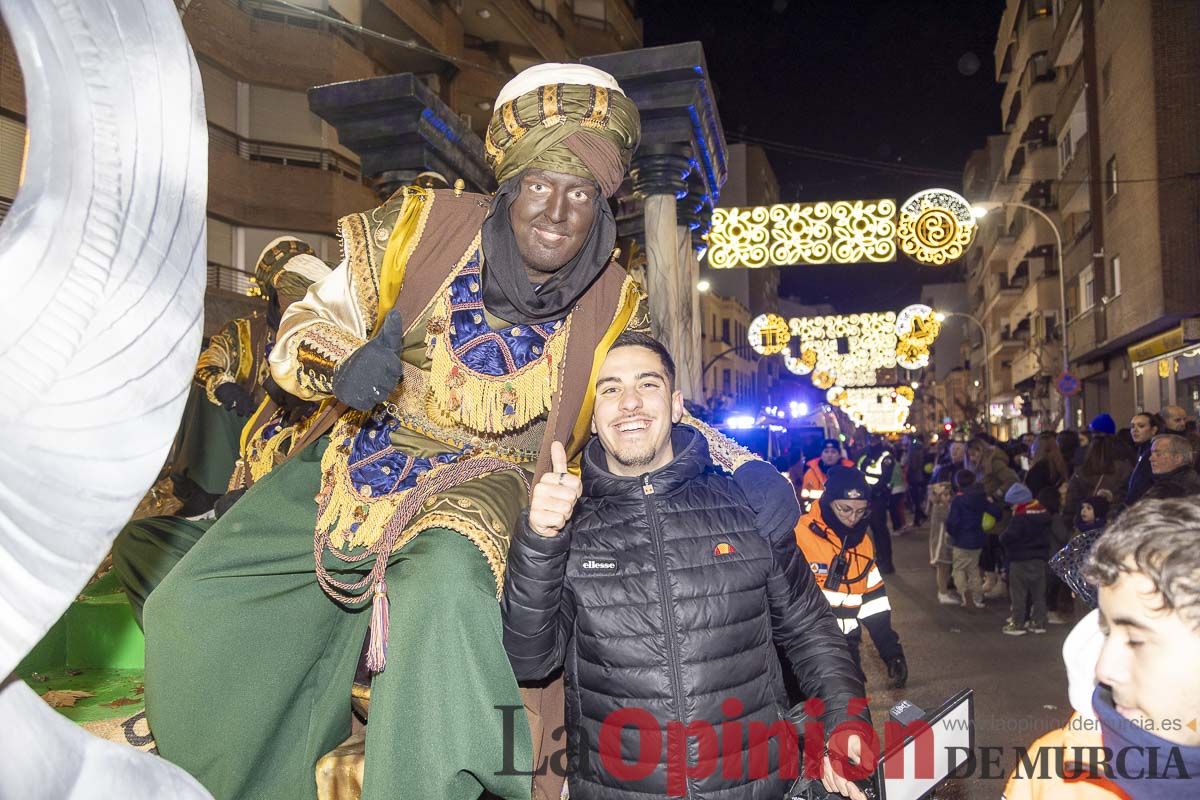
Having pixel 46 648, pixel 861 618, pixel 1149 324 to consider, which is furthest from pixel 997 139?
pixel 46 648

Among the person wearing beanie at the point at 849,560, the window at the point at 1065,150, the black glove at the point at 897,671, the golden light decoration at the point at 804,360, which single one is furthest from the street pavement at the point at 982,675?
the window at the point at 1065,150

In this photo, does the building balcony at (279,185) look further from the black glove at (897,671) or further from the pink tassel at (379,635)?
the pink tassel at (379,635)

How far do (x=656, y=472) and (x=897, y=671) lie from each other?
192 inches

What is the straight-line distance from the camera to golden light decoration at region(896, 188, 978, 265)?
468 inches

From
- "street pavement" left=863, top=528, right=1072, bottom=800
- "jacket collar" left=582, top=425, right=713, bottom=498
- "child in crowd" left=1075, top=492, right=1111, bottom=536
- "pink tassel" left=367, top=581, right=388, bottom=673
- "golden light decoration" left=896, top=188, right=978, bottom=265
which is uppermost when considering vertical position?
"golden light decoration" left=896, top=188, right=978, bottom=265

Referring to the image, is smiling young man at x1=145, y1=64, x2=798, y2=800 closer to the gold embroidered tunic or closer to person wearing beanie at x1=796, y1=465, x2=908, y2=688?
the gold embroidered tunic

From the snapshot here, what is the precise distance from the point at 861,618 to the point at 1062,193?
2800 centimetres

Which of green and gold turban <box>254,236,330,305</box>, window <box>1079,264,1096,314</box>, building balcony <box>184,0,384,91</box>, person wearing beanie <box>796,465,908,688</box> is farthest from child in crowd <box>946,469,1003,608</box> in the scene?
window <box>1079,264,1096,314</box>

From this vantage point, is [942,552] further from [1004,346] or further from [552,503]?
[1004,346]

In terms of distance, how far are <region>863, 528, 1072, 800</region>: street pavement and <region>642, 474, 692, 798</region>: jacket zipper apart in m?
2.57

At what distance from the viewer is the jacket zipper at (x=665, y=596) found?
8.94 ft

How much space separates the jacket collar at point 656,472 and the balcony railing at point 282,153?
18.6 m

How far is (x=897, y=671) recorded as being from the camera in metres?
6.95

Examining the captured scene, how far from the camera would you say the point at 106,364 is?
128cm
